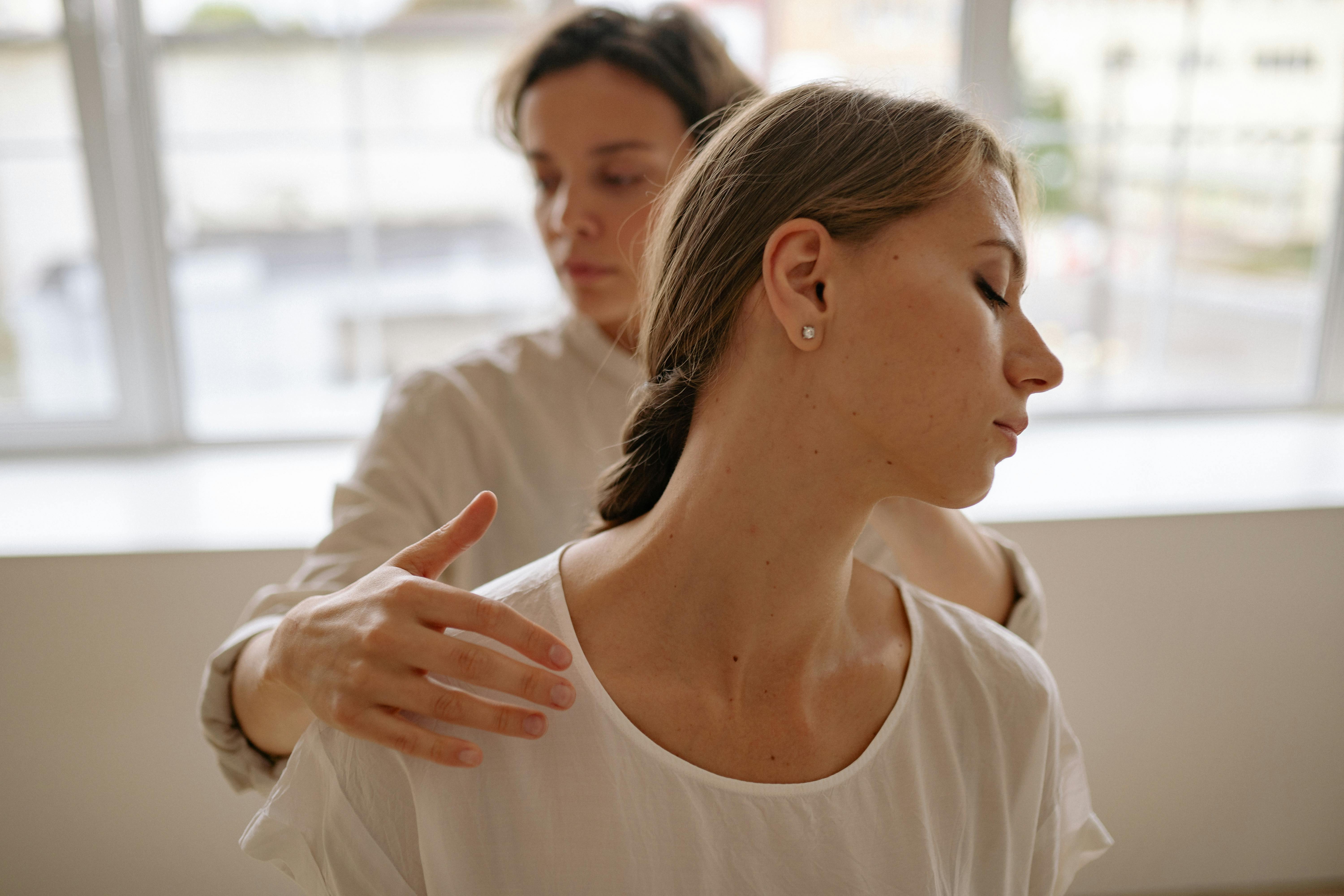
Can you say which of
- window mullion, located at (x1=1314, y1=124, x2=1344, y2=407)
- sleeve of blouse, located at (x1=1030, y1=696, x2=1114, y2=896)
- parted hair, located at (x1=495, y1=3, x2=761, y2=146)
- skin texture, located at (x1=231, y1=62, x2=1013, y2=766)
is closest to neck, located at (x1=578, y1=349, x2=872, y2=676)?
skin texture, located at (x1=231, y1=62, x2=1013, y2=766)

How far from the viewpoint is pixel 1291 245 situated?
251cm

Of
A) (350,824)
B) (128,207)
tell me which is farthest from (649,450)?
(128,207)

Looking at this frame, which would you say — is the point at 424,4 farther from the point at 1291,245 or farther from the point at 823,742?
the point at 1291,245

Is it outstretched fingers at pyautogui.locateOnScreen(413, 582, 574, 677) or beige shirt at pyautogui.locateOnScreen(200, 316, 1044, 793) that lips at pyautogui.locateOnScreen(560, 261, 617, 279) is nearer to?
beige shirt at pyautogui.locateOnScreen(200, 316, 1044, 793)

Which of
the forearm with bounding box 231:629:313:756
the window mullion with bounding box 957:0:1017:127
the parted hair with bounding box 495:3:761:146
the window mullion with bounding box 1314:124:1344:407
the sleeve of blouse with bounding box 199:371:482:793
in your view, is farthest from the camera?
the window mullion with bounding box 1314:124:1344:407

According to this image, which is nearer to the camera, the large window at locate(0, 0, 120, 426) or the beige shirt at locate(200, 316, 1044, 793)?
the beige shirt at locate(200, 316, 1044, 793)

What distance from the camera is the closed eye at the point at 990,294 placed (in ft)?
2.48

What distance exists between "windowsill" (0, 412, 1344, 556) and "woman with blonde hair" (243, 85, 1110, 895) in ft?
3.44

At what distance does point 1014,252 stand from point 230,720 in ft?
3.01

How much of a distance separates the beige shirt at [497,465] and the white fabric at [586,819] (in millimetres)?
409

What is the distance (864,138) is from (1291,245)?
2249 mm

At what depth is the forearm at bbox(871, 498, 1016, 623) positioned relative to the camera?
117 cm

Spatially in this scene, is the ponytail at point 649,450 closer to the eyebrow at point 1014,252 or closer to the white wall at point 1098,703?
the eyebrow at point 1014,252

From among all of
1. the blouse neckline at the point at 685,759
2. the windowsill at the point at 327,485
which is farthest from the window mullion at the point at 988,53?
the blouse neckline at the point at 685,759
